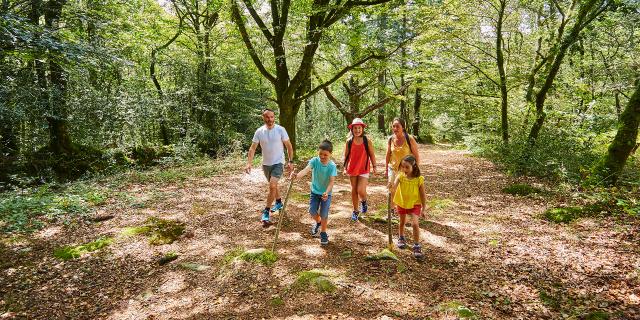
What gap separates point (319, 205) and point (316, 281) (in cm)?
168

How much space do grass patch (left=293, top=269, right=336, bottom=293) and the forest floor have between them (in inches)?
0.9

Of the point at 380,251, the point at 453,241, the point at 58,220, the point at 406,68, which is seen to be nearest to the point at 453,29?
the point at 406,68

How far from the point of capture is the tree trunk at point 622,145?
692 cm

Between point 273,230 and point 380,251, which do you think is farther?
point 273,230

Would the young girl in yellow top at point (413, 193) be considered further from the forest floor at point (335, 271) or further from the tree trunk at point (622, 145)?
the tree trunk at point (622, 145)

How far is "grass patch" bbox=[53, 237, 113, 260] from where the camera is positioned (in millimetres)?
5707

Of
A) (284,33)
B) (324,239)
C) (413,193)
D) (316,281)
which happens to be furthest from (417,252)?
(284,33)

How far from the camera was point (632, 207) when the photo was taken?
20.1 ft

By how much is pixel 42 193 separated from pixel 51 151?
352cm

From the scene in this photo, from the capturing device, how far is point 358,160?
22.0ft

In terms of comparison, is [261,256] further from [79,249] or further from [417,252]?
[79,249]

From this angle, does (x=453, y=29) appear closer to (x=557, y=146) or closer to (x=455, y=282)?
(x=557, y=146)

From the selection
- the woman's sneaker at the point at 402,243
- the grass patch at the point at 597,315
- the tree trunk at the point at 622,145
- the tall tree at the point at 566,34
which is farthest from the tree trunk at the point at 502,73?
the grass patch at the point at 597,315

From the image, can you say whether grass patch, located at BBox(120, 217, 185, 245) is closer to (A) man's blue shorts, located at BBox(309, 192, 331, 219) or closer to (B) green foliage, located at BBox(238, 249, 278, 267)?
(B) green foliage, located at BBox(238, 249, 278, 267)
